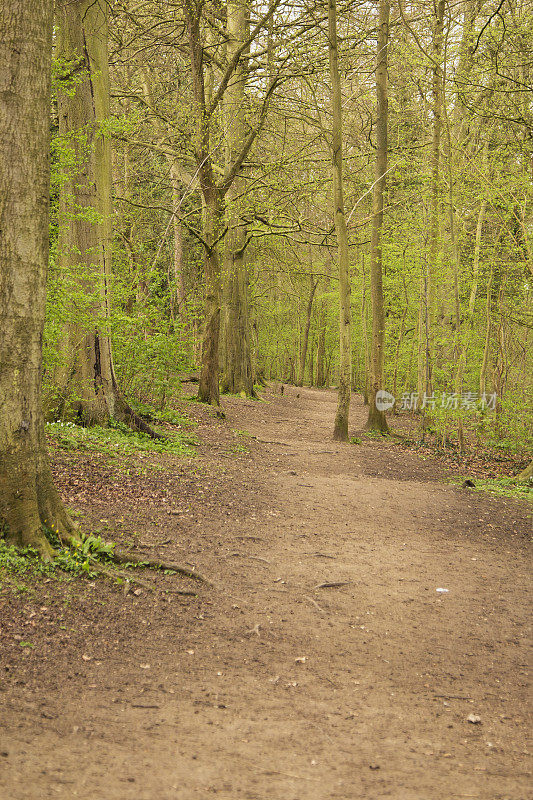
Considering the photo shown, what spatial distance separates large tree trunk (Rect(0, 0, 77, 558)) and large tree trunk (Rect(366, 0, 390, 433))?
11542mm

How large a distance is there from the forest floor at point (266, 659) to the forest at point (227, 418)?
0.09ft

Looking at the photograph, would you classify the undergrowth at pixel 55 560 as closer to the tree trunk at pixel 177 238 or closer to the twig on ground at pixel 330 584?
the twig on ground at pixel 330 584

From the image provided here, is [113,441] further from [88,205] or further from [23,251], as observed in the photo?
[23,251]

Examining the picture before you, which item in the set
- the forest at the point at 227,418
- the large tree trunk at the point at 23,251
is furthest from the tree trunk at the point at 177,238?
the large tree trunk at the point at 23,251

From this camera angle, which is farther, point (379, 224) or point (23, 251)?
point (379, 224)

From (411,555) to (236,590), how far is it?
2.35m

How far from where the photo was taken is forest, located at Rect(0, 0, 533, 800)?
4008 millimetres

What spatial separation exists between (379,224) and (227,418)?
21.4ft

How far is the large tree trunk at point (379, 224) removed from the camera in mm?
15383

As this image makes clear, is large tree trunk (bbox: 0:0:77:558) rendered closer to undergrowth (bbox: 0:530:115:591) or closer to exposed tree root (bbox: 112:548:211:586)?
undergrowth (bbox: 0:530:115:591)

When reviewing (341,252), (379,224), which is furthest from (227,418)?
(379,224)

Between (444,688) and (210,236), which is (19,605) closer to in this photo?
(444,688)

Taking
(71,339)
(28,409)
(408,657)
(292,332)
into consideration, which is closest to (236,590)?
(408,657)

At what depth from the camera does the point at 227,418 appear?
50.7 feet
